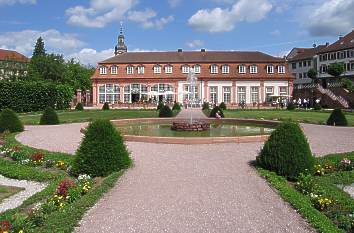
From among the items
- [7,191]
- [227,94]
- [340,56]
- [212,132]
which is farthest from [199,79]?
[7,191]

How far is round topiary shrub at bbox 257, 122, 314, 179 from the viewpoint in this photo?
894 cm

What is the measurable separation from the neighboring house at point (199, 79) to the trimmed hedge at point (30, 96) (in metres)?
12.9

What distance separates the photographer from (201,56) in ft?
204

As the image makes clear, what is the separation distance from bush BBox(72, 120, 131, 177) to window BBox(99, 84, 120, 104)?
51.4 metres

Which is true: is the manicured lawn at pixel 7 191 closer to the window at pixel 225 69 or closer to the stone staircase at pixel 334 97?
the stone staircase at pixel 334 97

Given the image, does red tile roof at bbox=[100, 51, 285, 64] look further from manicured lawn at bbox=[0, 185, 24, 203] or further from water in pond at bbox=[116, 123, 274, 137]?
manicured lawn at bbox=[0, 185, 24, 203]

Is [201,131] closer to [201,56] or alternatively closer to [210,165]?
[210,165]

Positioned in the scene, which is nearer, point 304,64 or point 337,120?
point 337,120

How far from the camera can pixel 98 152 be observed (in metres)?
9.22

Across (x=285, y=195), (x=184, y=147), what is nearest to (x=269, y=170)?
(x=285, y=195)

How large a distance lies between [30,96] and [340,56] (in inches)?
1978

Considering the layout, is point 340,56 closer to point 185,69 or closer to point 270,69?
point 270,69

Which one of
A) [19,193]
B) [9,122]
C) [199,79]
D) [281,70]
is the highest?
[281,70]

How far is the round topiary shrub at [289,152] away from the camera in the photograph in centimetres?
894
